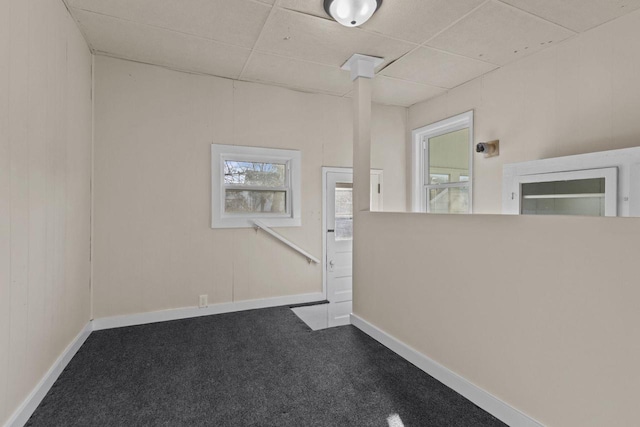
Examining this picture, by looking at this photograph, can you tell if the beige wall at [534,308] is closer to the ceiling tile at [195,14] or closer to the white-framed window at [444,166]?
the white-framed window at [444,166]

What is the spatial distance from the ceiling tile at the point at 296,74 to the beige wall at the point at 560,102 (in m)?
1.54

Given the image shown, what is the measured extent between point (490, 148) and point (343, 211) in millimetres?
1901

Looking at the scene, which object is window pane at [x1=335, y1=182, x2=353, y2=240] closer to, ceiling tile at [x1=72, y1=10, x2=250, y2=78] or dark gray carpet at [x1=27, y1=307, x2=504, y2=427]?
dark gray carpet at [x1=27, y1=307, x2=504, y2=427]

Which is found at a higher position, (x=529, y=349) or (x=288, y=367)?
(x=529, y=349)

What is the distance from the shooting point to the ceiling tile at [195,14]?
228 centimetres

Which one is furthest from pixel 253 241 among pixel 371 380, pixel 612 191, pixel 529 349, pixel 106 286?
pixel 612 191

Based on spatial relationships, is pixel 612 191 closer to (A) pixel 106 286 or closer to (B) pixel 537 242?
(B) pixel 537 242

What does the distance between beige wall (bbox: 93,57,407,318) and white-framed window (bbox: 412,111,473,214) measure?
1.42 meters

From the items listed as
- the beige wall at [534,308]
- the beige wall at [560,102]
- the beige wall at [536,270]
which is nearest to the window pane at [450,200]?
the beige wall at [560,102]

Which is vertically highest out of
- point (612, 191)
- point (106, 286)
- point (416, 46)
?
point (416, 46)

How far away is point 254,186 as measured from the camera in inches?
146

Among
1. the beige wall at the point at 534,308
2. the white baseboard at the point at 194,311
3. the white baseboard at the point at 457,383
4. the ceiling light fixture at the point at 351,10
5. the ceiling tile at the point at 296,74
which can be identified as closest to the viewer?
the beige wall at the point at 534,308

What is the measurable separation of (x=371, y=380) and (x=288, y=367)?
0.62 metres

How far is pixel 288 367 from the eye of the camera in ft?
7.68
